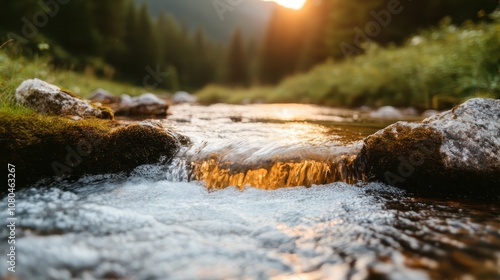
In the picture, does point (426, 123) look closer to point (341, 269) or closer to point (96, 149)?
point (341, 269)

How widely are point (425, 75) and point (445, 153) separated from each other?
7708 millimetres

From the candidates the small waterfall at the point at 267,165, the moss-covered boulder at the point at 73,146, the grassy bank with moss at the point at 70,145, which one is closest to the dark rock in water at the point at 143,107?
the grassy bank with moss at the point at 70,145

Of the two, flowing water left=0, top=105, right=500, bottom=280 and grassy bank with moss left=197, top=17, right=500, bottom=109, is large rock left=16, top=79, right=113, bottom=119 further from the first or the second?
grassy bank with moss left=197, top=17, right=500, bottom=109

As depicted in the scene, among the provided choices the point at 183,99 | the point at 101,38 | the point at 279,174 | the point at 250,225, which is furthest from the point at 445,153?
the point at 101,38

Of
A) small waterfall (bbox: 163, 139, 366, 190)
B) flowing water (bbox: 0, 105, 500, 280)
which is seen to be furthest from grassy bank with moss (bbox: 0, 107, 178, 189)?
small waterfall (bbox: 163, 139, 366, 190)

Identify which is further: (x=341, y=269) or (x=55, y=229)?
(x=55, y=229)

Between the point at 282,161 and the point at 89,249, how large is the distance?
209 centimetres

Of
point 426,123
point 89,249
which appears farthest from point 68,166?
point 426,123

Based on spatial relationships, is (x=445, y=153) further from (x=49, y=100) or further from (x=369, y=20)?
(x=369, y=20)

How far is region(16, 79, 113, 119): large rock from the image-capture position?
406cm

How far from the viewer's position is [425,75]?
381 inches

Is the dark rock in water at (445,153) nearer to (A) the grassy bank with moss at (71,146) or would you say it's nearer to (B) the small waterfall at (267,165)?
(B) the small waterfall at (267,165)

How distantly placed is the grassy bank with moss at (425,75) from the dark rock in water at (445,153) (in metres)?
3.87

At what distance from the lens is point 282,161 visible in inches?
138
